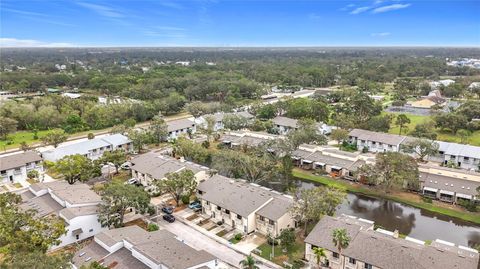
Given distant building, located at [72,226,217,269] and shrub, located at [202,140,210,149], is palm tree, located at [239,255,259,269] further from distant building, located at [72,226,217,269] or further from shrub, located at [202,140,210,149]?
shrub, located at [202,140,210,149]

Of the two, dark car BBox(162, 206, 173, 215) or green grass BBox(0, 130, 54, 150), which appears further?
green grass BBox(0, 130, 54, 150)

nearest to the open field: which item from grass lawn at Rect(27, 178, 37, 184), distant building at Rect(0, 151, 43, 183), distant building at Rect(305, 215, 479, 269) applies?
distant building at Rect(0, 151, 43, 183)

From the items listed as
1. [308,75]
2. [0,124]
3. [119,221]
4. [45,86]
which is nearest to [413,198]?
[119,221]

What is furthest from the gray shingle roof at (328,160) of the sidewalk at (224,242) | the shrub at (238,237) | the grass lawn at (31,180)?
the grass lawn at (31,180)

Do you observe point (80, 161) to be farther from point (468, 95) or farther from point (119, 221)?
point (468, 95)

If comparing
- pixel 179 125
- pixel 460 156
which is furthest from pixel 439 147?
pixel 179 125

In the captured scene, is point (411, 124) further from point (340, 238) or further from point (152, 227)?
point (152, 227)
